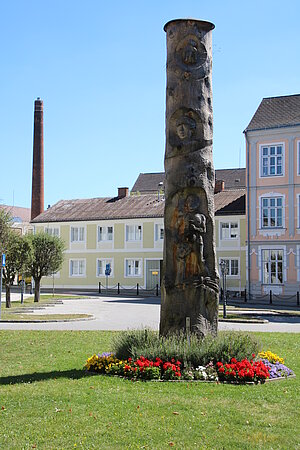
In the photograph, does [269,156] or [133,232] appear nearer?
[269,156]

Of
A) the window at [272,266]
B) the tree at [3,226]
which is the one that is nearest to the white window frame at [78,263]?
the window at [272,266]

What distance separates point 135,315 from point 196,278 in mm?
14895

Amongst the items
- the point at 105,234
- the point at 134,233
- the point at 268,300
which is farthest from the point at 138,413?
the point at 105,234

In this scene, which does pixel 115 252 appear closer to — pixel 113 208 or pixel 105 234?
pixel 105 234

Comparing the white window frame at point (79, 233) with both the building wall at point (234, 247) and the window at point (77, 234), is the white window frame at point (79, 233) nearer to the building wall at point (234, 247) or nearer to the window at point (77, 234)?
the window at point (77, 234)

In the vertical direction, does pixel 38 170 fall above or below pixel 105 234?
above

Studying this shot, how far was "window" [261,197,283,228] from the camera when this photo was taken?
3969 centimetres

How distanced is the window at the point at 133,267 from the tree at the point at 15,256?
18.3 m

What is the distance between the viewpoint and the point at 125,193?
5425 cm

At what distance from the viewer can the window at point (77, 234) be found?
5172 centimetres

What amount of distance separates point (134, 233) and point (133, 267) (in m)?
2.72

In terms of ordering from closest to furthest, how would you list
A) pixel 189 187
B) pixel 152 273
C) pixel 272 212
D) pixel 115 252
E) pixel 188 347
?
pixel 188 347, pixel 189 187, pixel 272 212, pixel 152 273, pixel 115 252

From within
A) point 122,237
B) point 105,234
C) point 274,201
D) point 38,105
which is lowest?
point 122,237

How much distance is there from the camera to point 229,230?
4516 centimetres
